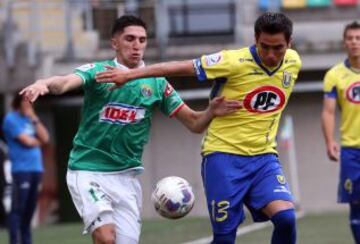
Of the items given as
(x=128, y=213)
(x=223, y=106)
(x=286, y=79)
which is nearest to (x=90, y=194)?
(x=128, y=213)

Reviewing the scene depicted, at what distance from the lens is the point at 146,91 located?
901 centimetres

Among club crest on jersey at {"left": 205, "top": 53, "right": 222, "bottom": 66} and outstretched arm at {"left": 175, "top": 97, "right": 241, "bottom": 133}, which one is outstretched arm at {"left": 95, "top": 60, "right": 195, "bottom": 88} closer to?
club crest on jersey at {"left": 205, "top": 53, "right": 222, "bottom": 66}

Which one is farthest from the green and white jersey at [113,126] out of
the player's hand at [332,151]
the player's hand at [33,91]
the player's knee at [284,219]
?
the player's hand at [332,151]

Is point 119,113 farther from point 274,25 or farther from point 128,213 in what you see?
point 274,25

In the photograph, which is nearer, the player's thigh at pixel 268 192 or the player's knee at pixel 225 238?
the player's thigh at pixel 268 192

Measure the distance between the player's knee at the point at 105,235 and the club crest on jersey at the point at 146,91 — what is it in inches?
41.6

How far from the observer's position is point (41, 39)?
24.8m

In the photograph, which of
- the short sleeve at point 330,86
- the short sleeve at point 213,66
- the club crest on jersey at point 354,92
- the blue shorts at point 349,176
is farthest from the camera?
the short sleeve at point 330,86

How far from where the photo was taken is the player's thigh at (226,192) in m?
8.87

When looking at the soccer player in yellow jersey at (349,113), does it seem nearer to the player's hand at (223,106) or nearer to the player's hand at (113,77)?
the player's hand at (223,106)

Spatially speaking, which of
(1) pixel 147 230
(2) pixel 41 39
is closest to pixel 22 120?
(1) pixel 147 230

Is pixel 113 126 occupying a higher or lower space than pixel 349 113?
higher

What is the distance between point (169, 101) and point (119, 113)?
0.58 metres

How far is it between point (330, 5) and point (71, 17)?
5664 mm
